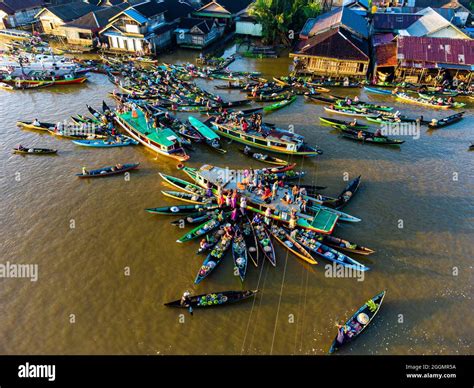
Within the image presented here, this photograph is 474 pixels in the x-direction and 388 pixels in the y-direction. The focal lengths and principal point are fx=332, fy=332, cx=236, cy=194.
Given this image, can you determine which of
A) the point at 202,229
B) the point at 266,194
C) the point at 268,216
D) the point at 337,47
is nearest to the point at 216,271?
the point at 202,229

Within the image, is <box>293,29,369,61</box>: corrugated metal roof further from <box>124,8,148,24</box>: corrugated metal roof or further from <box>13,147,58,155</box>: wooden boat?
<box>13,147,58,155</box>: wooden boat

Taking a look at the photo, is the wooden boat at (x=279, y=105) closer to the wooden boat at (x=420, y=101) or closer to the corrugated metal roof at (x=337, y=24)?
the wooden boat at (x=420, y=101)

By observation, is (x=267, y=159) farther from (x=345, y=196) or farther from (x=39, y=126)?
(x=39, y=126)

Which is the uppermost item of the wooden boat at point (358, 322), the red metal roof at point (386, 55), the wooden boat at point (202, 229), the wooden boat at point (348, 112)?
the red metal roof at point (386, 55)

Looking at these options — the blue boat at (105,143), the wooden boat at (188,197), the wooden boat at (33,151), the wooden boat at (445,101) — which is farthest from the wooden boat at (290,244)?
the wooden boat at (445,101)

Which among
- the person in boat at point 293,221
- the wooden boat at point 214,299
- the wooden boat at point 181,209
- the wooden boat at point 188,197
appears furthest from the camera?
the wooden boat at point 188,197

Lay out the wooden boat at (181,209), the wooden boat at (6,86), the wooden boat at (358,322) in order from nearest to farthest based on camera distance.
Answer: the wooden boat at (358,322), the wooden boat at (181,209), the wooden boat at (6,86)

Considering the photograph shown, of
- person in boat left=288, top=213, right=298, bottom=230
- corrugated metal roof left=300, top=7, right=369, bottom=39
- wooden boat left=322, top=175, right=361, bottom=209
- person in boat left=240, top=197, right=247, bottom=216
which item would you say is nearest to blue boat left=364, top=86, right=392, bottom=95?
corrugated metal roof left=300, top=7, right=369, bottom=39

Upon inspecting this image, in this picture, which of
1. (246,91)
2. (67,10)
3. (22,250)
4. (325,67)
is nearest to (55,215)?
(22,250)
